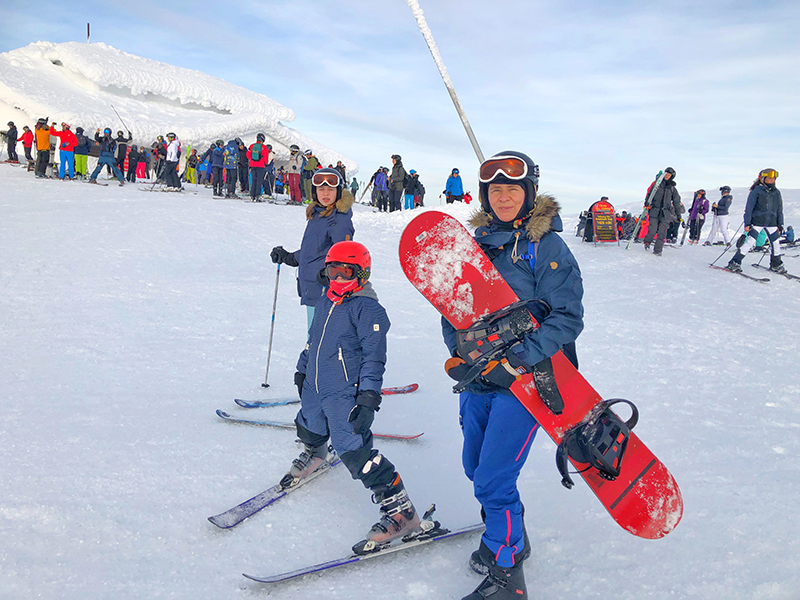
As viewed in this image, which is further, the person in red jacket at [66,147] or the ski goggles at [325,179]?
the person in red jacket at [66,147]

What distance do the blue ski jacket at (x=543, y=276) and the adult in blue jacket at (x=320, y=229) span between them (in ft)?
6.77

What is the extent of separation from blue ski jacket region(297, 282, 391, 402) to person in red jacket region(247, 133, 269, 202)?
12.4 m

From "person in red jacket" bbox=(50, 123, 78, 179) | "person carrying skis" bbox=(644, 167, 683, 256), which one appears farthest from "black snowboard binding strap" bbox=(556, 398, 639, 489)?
"person in red jacket" bbox=(50, 123, 78, 179)

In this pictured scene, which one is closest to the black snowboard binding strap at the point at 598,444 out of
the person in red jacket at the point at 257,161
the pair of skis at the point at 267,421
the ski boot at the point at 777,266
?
the pair of skis at the point at 267,421

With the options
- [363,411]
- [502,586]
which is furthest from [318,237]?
[502,586]

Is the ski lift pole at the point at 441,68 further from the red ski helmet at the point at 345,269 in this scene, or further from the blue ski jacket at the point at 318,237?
the blue ski jacket at the point at 318,237

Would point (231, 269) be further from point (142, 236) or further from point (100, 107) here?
point (100, 107)

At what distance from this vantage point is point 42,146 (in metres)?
14.3

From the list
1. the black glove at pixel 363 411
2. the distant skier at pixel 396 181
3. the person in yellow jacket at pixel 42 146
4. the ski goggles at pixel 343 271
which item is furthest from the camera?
the distant skier at pixel 396 181

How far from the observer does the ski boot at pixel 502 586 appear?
2.12 m

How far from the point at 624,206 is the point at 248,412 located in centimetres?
2708

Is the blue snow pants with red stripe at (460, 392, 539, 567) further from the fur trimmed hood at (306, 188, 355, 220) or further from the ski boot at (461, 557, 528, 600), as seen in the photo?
the fur trimmed hood at (306, 188, 355, 220)

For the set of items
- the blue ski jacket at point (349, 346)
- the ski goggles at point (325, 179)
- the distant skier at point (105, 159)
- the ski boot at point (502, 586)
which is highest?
the distant skier at point (105, 159)

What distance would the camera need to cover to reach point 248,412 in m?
4.15
